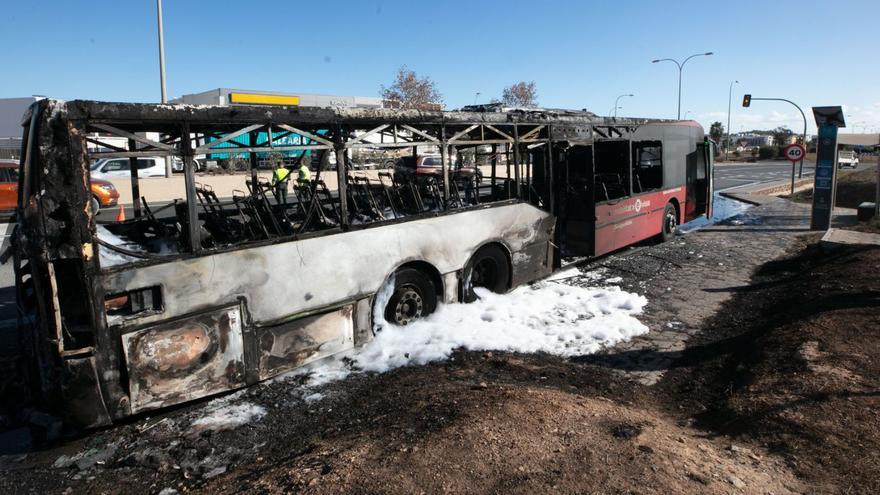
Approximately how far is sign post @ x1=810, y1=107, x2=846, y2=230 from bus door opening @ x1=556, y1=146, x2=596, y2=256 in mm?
7753

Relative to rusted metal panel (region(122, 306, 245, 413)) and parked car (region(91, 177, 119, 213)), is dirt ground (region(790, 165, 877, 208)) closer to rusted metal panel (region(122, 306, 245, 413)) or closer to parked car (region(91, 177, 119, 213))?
rusted metal panel (region(122, 306, 245, 413))

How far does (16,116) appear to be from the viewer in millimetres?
50938

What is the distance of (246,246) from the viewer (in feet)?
16.3

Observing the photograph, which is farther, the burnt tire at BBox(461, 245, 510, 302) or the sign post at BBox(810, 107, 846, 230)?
the sign post at BBox(810, 107, 846, 230)

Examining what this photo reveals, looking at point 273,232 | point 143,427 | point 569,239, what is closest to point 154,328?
point 143,427

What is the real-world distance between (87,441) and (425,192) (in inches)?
175

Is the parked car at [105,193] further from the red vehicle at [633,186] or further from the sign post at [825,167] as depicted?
the sign post at [825,167]

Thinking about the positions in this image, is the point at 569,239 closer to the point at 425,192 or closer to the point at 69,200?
the point at 425,192

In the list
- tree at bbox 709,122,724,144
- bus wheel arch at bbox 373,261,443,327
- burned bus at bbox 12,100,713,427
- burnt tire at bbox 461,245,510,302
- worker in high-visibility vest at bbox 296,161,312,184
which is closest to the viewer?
burned bus at bbox 12,100,713,427

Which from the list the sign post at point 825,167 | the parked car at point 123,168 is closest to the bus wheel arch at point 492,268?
the sign post at point 825,167

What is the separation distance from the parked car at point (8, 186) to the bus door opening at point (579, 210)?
1479 cm

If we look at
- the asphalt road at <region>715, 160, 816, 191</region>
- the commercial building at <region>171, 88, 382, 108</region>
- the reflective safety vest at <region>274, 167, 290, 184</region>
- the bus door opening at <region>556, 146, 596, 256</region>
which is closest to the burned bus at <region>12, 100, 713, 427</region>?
the reflective safety vest at <region>274, 167, 290, 184</region>

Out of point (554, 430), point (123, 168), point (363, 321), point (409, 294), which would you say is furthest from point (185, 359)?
point (123, 168)

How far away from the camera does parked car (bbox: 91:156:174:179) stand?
23328mm
